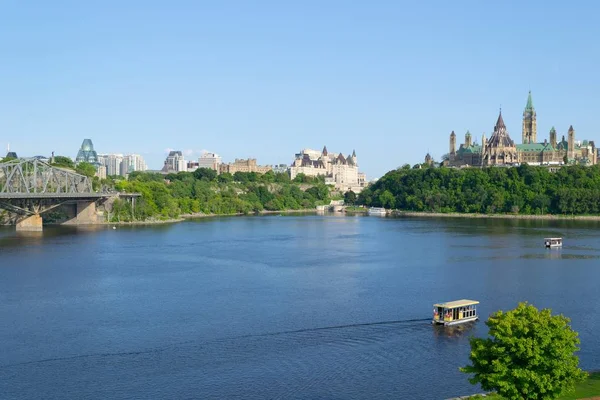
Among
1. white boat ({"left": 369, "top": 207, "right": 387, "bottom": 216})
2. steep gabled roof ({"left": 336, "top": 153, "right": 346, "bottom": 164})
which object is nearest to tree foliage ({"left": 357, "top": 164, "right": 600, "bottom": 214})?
white boat ({"left": 369, "top": 207, "right": 387, "bottom": 216})

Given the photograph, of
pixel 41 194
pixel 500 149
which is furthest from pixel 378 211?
pixel 41 194

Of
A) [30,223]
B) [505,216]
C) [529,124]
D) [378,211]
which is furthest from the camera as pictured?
[529,124]

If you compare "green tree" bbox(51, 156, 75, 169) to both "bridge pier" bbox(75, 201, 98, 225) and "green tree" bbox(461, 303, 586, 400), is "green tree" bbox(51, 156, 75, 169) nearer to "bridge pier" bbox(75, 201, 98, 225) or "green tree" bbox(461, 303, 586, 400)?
"bridge pier" bbox(75, 201, 98, 225)

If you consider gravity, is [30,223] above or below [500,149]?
below

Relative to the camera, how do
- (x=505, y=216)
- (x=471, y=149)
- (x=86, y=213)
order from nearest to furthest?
1. (x=86, y=213)
2. (x=505, y=216)
3. (x=471, y=149)

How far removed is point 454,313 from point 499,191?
201 ft

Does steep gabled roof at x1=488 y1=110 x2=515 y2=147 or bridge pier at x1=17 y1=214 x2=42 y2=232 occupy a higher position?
steep gabled roof at x1=488 y1=110 x2=515 y2=147

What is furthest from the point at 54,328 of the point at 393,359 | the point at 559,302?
the point at 559,302

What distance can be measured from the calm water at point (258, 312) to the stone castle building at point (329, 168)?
104887 mm

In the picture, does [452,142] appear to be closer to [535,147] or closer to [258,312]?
[535,147]

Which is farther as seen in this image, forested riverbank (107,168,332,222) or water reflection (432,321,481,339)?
forested riverbank (107,168,332,222)

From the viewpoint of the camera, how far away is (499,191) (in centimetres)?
8069

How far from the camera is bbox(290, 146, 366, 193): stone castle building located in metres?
152

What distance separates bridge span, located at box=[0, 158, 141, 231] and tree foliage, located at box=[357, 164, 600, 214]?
122 feet
